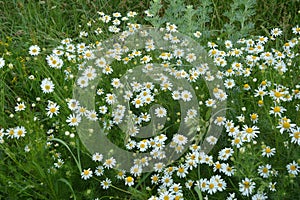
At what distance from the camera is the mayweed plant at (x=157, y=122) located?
2.37 m

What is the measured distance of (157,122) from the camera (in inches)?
107

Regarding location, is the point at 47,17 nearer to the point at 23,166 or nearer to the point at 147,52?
the point at 147,52

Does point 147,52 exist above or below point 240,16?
below

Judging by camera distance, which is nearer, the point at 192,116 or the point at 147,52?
the point at 192,116

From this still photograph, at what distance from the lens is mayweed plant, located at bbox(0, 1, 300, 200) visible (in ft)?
7.78

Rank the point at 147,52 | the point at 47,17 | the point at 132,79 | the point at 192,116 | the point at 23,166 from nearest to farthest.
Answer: the point at 23,166
the point at 192,116
the point at 132,79
the point at 147,52
the point at 47,17

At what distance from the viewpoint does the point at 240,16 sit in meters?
3.43

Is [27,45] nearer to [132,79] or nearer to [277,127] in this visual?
[132,79]

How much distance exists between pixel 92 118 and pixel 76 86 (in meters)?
0.32

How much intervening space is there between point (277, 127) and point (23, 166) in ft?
4.74

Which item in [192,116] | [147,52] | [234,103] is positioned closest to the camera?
[192,116]

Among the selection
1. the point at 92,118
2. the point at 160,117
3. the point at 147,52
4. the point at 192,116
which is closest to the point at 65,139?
the point at 92,118

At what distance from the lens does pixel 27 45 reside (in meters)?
3.55

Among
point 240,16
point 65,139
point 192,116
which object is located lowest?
point 65,139
